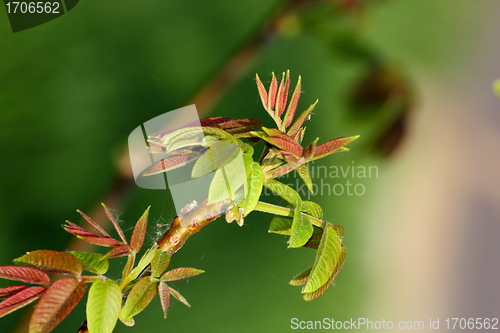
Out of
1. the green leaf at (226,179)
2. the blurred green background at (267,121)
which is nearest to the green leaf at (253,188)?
the green leaf at (226,179)

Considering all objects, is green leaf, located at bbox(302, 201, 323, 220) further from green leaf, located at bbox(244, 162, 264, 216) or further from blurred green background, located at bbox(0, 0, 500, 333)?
blurred green background, located at bbox(0, 0, 500, 333)

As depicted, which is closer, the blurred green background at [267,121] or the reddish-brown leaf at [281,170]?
the reddish-brown leaf at [281,170]

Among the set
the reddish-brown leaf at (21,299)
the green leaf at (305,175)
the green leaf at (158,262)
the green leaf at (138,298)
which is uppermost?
the green leaf at (305,175)

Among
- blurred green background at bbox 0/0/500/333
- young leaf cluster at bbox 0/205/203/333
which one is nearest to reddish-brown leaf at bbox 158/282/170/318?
young leaf cluster at bbox 0/205/203/333

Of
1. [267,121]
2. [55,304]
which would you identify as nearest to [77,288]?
[55,304]

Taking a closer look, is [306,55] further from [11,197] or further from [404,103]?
[11,197]

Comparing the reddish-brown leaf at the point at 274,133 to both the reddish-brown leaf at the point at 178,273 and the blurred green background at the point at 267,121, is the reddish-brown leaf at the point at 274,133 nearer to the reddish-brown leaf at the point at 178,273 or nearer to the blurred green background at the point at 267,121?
the reddish-brown leaf at the point at 178,273
